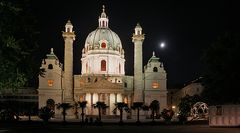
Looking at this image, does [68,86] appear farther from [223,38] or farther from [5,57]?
[5,57]

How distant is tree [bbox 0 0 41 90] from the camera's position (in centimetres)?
3453

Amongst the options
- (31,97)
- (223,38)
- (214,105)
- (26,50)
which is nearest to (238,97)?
(214,105)

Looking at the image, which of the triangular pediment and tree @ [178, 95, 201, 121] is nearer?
tree @ [178, 95, 201, 121]

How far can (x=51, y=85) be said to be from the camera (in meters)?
122

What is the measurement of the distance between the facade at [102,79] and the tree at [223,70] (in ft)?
184

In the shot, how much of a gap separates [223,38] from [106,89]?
211ft

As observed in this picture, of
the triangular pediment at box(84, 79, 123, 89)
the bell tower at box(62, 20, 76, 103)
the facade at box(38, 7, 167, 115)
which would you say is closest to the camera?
the bell tower at box(62, 20, 76, 103)

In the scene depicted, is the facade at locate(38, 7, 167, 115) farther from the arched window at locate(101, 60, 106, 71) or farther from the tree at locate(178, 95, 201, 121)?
the tree at locate(178, 95, 201, 121)

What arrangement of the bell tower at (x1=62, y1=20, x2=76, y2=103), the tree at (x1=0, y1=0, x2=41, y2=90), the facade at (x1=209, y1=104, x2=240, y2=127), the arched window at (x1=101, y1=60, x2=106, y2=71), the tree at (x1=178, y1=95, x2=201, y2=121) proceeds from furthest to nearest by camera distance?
1. the arched window at (x1=101, y1=60, x2=106, y2=71)
2. the bell tower at (x1=62, y1=20, x2=76, y2=103)
3. the tree at (x1=178, y1=95, x2=201, y2=121)
4. the facade at (x1=209, y1=104, x2=240, y2=127)
5. the tree at (x1=0, y1=0, x2=41, y2=90)

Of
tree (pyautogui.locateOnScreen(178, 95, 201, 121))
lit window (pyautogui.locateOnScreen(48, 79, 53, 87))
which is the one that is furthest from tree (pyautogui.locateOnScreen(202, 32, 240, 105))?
lit window (pyautogui.locateOnScreen(48, 79, 53, 87))

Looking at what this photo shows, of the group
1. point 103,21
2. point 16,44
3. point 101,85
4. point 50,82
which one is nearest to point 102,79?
point 101,85

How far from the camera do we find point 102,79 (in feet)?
401

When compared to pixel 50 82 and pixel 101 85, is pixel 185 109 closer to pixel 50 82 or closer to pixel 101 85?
pixel 101 85

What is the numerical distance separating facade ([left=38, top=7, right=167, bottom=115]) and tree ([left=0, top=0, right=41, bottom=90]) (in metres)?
76.0
